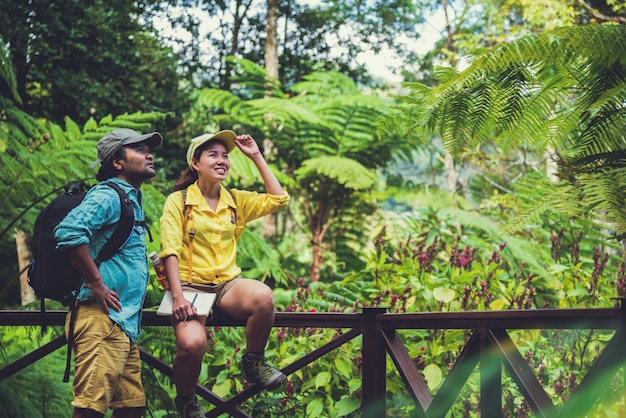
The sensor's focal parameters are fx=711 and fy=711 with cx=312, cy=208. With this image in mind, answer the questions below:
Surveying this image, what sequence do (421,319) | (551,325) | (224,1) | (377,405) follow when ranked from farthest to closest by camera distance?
(224,1)
(377,405)
(421,319)
(551,325)

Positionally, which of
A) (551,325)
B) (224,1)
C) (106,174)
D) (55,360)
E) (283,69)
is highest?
(224,1)

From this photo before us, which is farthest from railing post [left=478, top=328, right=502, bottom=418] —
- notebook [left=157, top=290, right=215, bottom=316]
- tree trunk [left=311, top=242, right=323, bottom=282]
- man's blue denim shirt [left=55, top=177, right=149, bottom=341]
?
tree trunk [left=311, top=242, right=323, bottom=282]

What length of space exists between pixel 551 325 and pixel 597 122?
828 mm

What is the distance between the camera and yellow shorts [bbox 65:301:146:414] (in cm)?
258

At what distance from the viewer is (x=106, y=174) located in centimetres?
303

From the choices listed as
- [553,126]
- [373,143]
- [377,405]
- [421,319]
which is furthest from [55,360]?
[373,143]

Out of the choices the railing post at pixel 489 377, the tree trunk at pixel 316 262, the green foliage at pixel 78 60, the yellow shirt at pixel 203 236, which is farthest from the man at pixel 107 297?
the tree trunk at pixel 316 262

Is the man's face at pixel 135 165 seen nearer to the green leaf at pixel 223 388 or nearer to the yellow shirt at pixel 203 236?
the yellow shirt at pixel 203 236

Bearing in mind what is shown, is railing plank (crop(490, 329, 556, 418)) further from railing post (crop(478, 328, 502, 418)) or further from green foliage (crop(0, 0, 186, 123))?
green foliage (crop(0, 0, 186, 123))

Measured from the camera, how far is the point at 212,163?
124 inches

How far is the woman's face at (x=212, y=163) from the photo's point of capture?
10.3ft

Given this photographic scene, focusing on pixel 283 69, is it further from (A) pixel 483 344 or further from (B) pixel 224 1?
(A) pixel 483 344

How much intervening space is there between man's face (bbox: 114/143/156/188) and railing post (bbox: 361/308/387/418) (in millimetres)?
1109

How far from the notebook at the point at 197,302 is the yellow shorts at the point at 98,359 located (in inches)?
7.4
